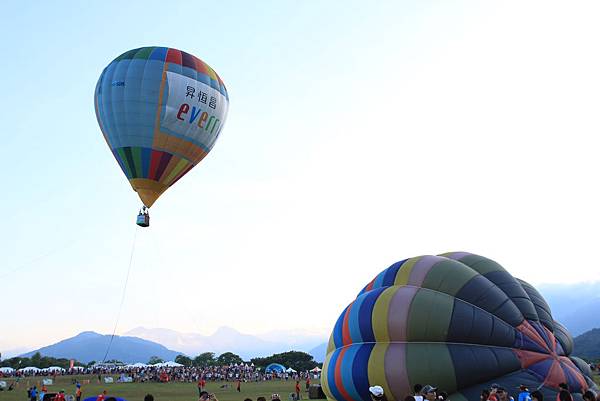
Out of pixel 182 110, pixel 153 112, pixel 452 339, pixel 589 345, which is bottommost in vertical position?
pixel 452 339

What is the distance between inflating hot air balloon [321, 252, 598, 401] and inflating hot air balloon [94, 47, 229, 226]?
384 inches

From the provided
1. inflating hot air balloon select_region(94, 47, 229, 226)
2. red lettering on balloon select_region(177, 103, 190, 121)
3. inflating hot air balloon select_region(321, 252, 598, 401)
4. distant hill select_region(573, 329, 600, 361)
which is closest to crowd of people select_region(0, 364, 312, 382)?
inflating hot air balloon select_region(94, 47, 229, 226)

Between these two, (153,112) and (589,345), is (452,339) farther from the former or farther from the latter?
(589,345)

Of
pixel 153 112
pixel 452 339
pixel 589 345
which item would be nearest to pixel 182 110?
pixel 153 112

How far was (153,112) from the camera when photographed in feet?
67.3

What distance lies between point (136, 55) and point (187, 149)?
3777mm

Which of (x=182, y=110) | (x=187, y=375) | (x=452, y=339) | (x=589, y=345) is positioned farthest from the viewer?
(x=589, y=345)

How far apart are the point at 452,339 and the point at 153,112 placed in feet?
42.4

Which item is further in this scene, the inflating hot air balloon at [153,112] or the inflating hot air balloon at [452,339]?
the inflating hot air balloon at [153,112]

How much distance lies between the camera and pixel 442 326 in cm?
1266

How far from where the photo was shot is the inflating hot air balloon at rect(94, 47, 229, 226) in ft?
67.3

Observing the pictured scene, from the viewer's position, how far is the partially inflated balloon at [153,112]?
20516mm

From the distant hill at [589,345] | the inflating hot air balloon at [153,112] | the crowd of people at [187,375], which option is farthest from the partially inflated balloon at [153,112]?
the distant hill at [589,345]

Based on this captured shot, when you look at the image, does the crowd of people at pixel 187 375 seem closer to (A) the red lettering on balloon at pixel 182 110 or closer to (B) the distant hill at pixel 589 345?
(A) the red lettering on balloon at pixel 182 110
